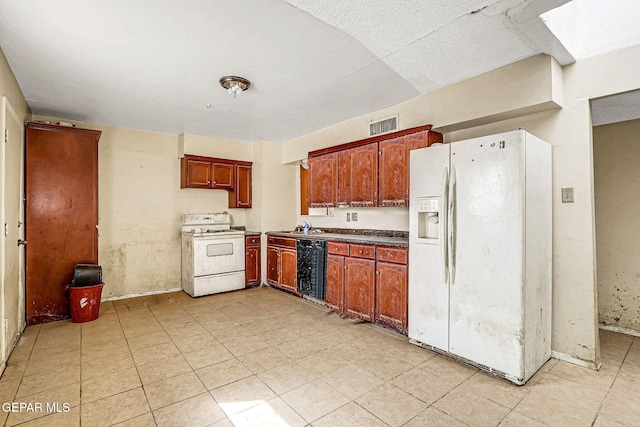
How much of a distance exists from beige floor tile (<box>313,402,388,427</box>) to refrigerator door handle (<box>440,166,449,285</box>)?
4.35 feet

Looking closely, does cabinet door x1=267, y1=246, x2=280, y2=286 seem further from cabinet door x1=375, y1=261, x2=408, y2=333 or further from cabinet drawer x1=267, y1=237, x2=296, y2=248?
cabinet door x1=375, y1=261, x2=408, y2=333

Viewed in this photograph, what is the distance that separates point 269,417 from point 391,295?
1.85 meters

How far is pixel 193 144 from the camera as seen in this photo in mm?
5324

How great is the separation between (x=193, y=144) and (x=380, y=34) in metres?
4.02

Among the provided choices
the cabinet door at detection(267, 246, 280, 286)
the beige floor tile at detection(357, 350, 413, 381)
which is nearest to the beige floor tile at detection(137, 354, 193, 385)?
the beige floor tile at detection(357, 350, 413, 381)

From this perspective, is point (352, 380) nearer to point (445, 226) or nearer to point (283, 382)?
point (283, 382)

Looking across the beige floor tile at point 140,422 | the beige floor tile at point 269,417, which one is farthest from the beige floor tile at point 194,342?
the beige floor tile at point 269,417

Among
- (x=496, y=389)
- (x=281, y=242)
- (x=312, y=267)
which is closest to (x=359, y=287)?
(x=312, y=267)

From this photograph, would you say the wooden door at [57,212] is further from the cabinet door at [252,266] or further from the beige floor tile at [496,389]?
the beige floor tile at [496,389]

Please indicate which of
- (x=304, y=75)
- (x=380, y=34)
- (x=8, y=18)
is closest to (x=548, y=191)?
(x=380, y=34)

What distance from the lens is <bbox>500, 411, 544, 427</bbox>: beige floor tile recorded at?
6.30ft

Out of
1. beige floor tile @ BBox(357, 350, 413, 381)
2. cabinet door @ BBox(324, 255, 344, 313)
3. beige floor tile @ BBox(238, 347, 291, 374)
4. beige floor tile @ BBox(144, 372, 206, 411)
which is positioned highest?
cabinet door @ BBox(324, 255, 344, 313)

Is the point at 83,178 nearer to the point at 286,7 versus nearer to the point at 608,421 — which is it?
the point at 286,7

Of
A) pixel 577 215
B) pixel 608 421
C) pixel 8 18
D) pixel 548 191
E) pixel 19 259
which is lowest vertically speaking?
pixel 608 421
